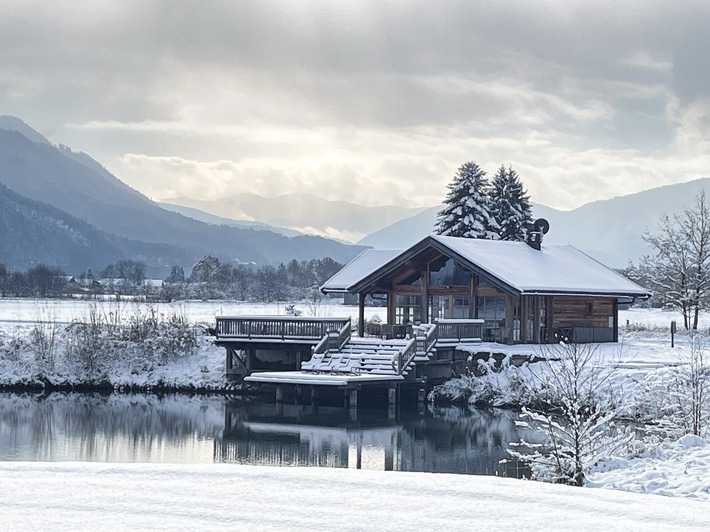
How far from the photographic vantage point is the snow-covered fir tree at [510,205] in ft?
203

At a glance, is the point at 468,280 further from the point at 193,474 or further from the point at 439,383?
the point at 193,474

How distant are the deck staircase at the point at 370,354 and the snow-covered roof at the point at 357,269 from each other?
11.8 m

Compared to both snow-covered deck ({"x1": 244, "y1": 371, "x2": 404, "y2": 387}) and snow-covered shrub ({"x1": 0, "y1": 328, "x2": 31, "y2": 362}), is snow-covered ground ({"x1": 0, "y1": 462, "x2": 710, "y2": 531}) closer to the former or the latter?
snow-covered deck ({"x1": 244, "y1": 371, "x2": 404, "y2": 387})

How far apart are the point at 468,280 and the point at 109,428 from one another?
679 inches

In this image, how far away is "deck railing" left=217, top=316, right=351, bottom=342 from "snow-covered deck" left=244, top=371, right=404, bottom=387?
306 centimetres

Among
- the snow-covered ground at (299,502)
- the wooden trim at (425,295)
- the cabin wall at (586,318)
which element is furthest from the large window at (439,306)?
the snow-covered ground at (299,502)

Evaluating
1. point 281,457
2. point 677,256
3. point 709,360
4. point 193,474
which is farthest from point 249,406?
point 677,256

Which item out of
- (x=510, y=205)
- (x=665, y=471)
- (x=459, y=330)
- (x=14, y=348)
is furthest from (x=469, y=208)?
(x=665, y=471)

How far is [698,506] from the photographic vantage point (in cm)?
1237

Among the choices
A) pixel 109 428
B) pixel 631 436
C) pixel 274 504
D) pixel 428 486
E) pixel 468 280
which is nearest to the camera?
pixel 274 504

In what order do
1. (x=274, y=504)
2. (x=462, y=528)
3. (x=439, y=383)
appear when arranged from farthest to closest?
(x=439, y=383) < (x=274, y=504) < (x=462, y=528)

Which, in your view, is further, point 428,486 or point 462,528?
point 428,486

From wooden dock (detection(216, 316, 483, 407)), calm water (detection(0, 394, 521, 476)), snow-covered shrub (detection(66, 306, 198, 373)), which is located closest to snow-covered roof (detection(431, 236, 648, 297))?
wooden dock (detection(216, 316, 483, 407))

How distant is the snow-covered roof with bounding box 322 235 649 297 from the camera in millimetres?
38438
